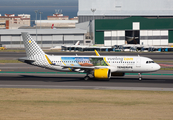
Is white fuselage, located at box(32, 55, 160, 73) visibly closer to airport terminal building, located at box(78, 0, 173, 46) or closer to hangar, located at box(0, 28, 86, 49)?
airport terminal building, located at box(78, 0, 173, 46)

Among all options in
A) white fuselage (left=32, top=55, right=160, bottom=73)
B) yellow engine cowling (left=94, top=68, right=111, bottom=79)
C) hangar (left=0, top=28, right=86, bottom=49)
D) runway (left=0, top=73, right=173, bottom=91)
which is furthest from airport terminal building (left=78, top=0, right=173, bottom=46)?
yellow engine cowling (left=94, top=68, right=111, bottom=79)

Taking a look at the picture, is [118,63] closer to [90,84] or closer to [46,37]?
[90,84]

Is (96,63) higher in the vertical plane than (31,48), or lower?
lower

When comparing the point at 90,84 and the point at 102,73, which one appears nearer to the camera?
the point at 90,84

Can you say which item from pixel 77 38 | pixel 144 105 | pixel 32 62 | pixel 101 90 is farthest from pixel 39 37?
pixel 144 105

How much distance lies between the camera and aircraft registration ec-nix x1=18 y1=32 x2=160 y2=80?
44.7m

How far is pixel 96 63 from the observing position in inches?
1816

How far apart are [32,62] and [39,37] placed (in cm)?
9234

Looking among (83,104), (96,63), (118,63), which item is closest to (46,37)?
(96,63)

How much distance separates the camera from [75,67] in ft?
146

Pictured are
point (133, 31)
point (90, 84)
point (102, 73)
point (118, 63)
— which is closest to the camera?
point (90, 84)

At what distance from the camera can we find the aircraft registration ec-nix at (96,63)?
44656 mm

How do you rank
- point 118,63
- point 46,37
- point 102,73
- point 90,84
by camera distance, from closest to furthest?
point 90,84 < point 102,73 < point 118,63 < point 46,37

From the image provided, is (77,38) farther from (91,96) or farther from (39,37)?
(91,96)
